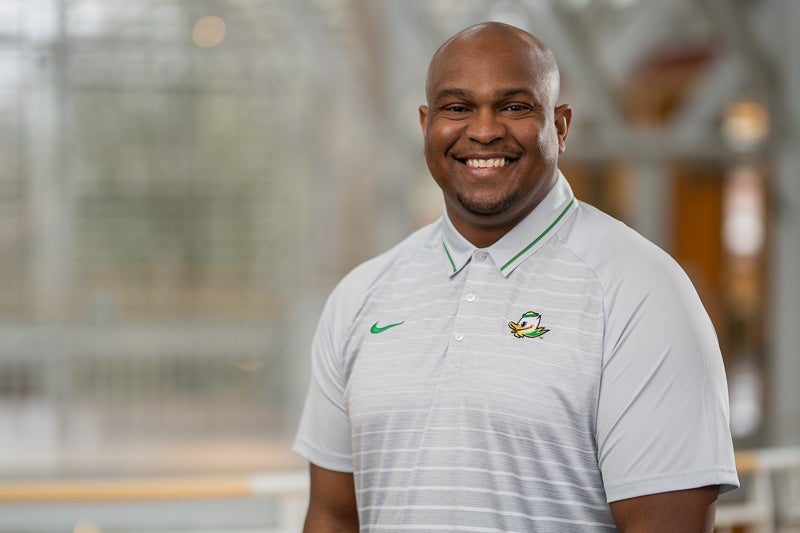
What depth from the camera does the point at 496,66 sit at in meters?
1.44

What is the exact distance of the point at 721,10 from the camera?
5.89 meters

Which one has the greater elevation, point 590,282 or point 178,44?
point 178,44

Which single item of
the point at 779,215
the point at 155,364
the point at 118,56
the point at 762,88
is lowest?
the point at 155,364

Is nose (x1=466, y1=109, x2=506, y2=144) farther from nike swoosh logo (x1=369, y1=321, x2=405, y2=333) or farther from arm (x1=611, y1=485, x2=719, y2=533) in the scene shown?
arm (x1=611, y1=485, x2=719, y2=533)

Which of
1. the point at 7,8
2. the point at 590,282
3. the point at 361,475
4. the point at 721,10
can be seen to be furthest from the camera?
the point at 7,8

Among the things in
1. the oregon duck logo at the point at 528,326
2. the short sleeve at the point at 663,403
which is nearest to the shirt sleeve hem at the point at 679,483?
the short sleeve at the point at 663,403

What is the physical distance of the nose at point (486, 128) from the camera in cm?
144

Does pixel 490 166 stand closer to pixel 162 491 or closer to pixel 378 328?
pixel 378 328

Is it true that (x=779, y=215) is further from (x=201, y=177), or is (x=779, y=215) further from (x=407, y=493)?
(x=201, y=177)

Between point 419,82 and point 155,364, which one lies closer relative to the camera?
point 419,82

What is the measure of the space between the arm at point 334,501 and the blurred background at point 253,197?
1246mm

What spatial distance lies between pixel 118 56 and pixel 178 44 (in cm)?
60

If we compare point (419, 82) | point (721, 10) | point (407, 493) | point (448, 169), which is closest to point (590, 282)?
point (448, 169)

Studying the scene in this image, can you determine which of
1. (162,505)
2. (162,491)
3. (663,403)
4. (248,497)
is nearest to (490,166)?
(663,403)
